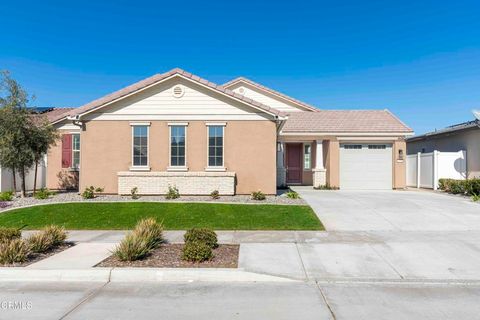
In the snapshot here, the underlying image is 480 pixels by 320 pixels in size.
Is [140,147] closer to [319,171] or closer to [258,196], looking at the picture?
[258,196]

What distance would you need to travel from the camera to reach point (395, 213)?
11906 millimetres

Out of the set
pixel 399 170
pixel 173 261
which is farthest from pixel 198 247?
pixel 399 170

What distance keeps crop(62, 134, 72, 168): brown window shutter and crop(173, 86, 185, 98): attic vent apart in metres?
7.31

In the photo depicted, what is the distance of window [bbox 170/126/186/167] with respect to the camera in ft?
51.4

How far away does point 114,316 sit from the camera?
473 centimetres

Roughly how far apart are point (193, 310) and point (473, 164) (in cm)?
1844

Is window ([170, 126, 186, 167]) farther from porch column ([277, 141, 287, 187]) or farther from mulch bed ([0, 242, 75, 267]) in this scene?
mulch bed ([0, 242, 75, 267])

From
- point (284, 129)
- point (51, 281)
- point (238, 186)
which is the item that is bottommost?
point (51, 281)

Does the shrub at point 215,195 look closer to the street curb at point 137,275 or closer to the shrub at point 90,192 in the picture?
the shrub at point 90,192

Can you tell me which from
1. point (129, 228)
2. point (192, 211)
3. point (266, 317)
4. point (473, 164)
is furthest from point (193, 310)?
point (473, 164)

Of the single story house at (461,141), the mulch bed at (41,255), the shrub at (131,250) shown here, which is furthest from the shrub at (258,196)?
the single story house at (461,141)

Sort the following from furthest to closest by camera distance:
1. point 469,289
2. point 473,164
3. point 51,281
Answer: point 473,164, point 51,281, point 469,289

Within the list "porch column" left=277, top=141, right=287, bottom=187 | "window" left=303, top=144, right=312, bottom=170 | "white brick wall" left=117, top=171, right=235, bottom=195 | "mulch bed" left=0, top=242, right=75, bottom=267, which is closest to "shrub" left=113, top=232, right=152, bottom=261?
"mulch bed" left=0, top=242, right=75, bottom=267

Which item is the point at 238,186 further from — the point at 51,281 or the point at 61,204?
the point at 51,281
